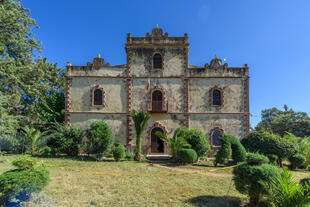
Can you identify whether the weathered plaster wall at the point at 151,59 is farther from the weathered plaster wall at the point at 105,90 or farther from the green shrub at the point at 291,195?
the green shrub at the point at 291,195

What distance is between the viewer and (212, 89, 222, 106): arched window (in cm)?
1781

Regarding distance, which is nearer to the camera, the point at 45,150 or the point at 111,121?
the point at 45,150

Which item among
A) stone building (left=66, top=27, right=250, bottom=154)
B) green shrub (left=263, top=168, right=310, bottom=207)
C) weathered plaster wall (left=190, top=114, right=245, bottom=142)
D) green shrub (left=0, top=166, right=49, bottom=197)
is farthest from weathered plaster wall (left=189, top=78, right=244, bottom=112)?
green shrub (left=0, top=166, right=49, bottom=197)

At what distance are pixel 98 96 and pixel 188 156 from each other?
402 inches

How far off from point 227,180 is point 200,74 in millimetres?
11506

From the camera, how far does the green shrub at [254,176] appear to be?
5.00 metres

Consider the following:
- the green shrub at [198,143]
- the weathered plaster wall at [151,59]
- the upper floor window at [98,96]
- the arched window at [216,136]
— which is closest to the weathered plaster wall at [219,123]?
the arched window at [216,136]

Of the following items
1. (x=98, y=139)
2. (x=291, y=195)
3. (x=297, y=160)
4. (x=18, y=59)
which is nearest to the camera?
(x=291, y=195)

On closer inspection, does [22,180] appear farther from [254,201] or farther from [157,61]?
[157,61]

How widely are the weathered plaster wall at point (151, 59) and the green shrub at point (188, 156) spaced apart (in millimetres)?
8116

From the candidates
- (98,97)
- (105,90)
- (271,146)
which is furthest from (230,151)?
(98,97)

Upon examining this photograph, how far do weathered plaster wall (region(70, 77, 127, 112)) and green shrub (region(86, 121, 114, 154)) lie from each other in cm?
348

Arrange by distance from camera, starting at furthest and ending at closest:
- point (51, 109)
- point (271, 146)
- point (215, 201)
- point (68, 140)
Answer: point (51, 109)
point (68, 140)
point (271, 146)
point (215, 201)

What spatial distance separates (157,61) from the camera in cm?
1809
